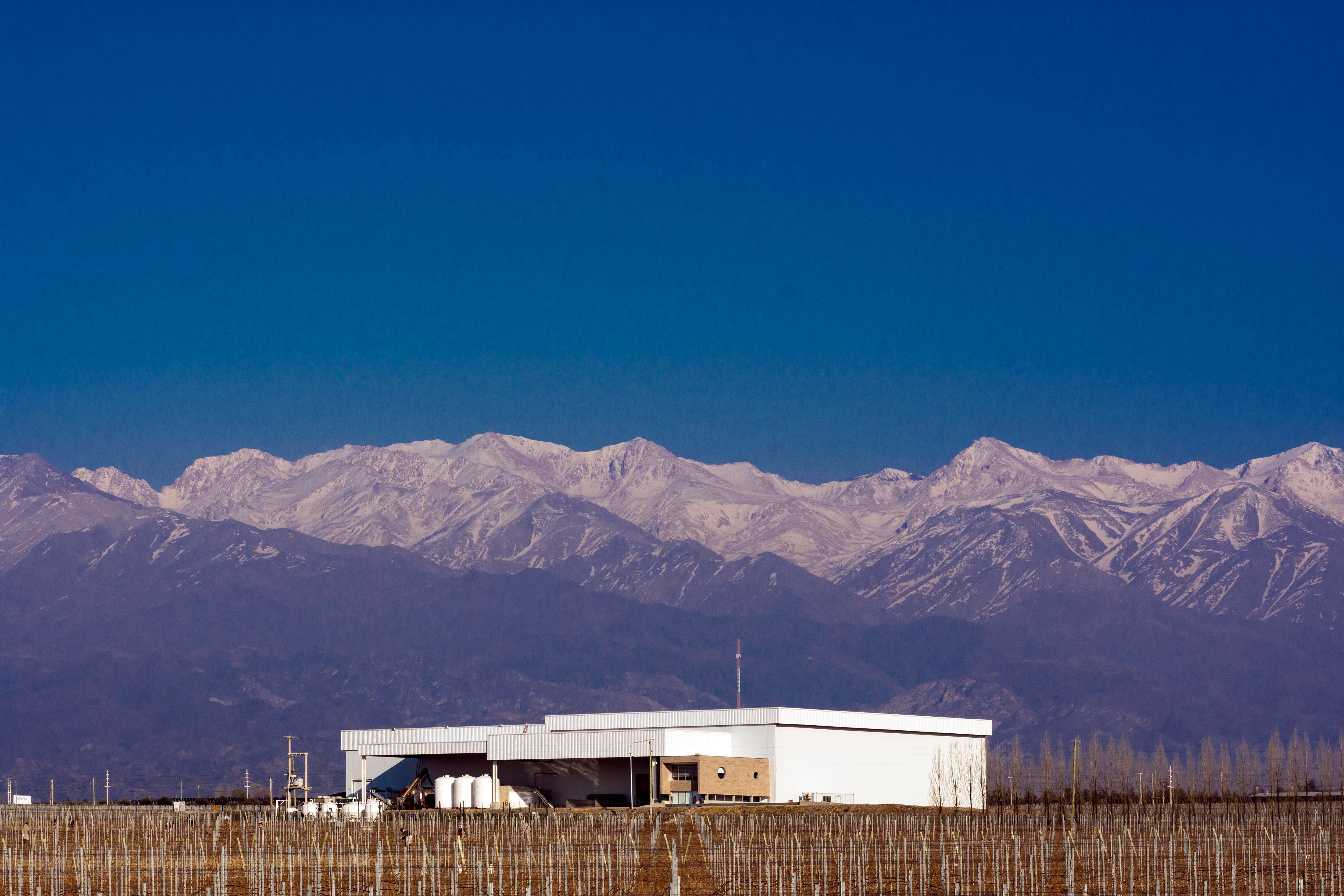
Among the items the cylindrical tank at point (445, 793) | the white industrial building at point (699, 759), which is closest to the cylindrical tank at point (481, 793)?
the white industrial building at point (699, 759)

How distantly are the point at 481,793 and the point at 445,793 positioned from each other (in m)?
2.92

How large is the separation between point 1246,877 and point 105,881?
37809 mm

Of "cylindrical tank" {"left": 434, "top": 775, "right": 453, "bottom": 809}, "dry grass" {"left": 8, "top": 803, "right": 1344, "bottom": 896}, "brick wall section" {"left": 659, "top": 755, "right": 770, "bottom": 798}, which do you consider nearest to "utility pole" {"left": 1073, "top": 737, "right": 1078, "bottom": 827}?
"dry grass" {"left": 8, "top": 803, "right": 1344, "bottom": 896}

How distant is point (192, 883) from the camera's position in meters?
57.7

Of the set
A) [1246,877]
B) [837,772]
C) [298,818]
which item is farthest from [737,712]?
[1246,877]

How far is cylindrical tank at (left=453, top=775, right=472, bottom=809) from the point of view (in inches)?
4815

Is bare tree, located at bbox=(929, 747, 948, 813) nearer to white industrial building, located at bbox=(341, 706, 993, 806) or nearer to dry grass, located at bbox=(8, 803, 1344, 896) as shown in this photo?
white industrial building, located at bbox=(341, 706, 993, 806)

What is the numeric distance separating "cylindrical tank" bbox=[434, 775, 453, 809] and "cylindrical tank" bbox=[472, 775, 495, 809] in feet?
5.67

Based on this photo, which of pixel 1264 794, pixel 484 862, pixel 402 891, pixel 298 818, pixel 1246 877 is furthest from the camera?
pixel 1264 794

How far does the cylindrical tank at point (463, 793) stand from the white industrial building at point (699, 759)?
0.42 feet

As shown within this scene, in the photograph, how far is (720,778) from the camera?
116625 millimetres

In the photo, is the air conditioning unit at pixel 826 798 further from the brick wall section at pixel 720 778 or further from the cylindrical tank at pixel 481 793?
the cylindrical tank at pixel 481 793

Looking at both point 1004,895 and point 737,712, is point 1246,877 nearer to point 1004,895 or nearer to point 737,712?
point 1004,895

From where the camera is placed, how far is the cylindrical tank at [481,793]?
12219 centimetres
